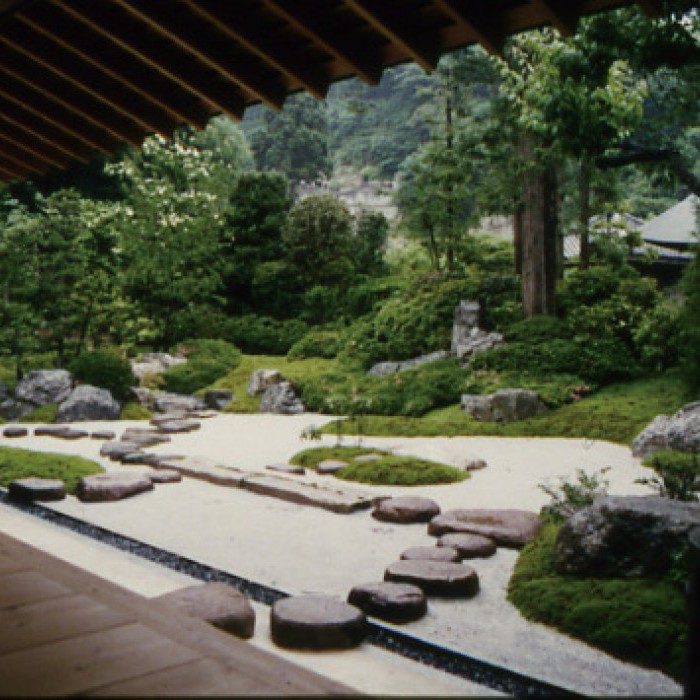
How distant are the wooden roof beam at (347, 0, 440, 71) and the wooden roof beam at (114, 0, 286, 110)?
2.49 ft

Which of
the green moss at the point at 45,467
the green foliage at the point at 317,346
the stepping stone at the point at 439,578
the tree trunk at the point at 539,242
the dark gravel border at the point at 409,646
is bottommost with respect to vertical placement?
the dark gravel border at the point at 409,646

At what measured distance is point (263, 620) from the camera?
3.51 meters

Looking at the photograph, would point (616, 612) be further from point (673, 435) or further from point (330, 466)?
point (673, 435)

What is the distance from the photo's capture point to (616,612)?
3420 millimetres

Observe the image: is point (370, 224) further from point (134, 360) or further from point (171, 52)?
point (171, 52)

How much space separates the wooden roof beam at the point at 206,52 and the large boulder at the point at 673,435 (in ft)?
19.6

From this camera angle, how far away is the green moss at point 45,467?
6.64m

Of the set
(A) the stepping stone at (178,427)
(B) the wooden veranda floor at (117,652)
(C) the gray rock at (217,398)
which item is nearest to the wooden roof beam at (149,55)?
(B) the wooden veranda floor at (117,652)

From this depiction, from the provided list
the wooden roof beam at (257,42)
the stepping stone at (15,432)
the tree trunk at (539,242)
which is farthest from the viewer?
the tree trunk at (539,242)

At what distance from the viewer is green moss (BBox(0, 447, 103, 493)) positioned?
6637 mm

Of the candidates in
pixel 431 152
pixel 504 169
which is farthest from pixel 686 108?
pixel 431 152

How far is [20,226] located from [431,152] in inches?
363

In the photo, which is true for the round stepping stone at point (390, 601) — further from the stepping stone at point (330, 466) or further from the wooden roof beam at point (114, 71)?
the stepping stone at point (330, 466)

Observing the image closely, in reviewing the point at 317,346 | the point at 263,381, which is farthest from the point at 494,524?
the point at 317,346
